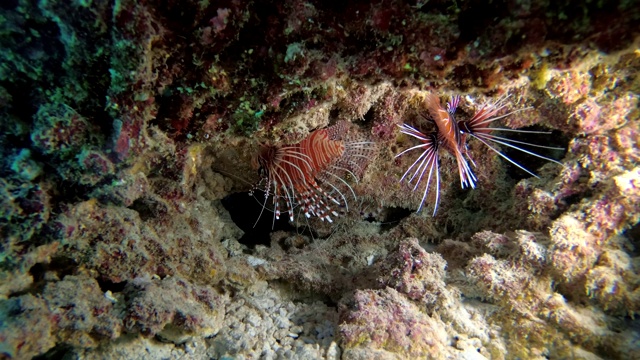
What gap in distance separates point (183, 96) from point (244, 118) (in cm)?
37

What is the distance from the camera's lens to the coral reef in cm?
158

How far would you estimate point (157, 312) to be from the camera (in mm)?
2027

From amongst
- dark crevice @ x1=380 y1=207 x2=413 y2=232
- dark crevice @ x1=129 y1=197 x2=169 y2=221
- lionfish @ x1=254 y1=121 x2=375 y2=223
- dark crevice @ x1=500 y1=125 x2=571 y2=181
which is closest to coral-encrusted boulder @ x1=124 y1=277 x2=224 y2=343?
dark crevice @ x1=129 y1=197 x2=169 y2=221

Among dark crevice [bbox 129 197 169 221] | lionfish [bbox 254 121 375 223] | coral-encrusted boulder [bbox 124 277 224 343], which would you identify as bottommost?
coral-encrusted boulder [bbox 124 277 224 343]

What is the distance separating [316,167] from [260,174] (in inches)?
24.4

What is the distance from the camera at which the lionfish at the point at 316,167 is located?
3398 millimetres

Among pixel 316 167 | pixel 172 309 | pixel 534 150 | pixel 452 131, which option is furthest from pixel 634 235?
pixel 172 309

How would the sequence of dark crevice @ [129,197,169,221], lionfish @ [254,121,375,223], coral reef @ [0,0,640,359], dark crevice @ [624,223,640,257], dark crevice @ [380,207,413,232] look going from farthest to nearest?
1. dark crevice @ [380,207,413,232]
2. lionfish @ [254,121,375,223]
3. dark crevice @ [624,223,640,257]
4. dark crevice @ [129,197,169,221]
5. coral reef @ [0,0,640,359]

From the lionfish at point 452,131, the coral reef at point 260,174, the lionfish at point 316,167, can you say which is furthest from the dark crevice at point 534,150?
the lionfish at point 316,167

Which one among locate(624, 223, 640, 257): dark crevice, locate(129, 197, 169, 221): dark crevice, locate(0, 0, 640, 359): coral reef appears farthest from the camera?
locate(624, 223, 640, 257): dark crevice

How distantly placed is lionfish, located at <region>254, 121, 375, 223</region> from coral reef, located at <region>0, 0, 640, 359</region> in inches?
5.7

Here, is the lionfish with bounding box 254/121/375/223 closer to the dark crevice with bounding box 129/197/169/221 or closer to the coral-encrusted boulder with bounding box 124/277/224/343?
the dark crevice with bounding box 129/197/169/221

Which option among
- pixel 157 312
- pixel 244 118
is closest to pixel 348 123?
pixel 244 118

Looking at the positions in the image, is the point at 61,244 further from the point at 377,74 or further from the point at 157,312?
the point at 377,74
